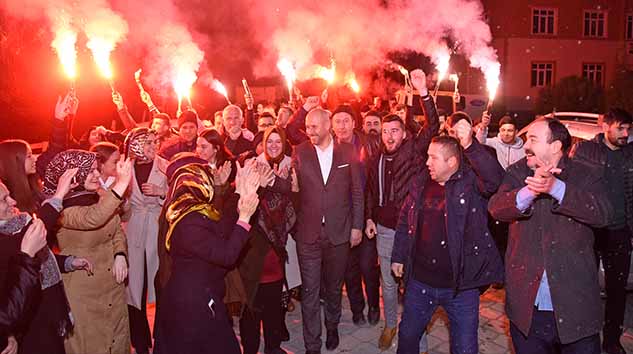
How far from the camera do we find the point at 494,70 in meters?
7.48

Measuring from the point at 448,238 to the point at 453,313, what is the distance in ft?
2.12

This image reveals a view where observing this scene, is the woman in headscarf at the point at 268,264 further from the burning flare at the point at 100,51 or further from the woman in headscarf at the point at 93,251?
the burning flare at the point at 100,51

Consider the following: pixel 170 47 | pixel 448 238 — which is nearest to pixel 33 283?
pixel 448 238

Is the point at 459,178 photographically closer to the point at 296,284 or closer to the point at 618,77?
the point at 296,284

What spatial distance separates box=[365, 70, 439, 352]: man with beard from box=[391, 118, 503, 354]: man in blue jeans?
1.03 m

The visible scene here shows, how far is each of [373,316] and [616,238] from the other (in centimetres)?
274

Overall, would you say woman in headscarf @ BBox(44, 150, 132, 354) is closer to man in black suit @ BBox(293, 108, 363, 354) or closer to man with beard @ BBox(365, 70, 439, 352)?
man in black suit @ BBox(293, 108, 363, 354)

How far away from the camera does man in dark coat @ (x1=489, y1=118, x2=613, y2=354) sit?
3770 millimetres

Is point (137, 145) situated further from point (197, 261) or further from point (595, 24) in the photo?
point (595, 24)

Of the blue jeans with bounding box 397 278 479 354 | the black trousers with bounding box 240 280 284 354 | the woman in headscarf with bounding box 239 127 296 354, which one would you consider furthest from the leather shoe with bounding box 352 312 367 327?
the blue jeans with bounding box 397 278 479 354

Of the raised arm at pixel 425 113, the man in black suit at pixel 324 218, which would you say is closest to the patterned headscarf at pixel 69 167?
the man in black suit at pixel 324 218

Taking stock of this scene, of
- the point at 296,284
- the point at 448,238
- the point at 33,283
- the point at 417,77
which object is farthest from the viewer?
the point at 296,284

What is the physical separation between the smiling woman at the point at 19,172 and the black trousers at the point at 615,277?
5.32 m

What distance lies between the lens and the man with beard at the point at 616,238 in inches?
214
